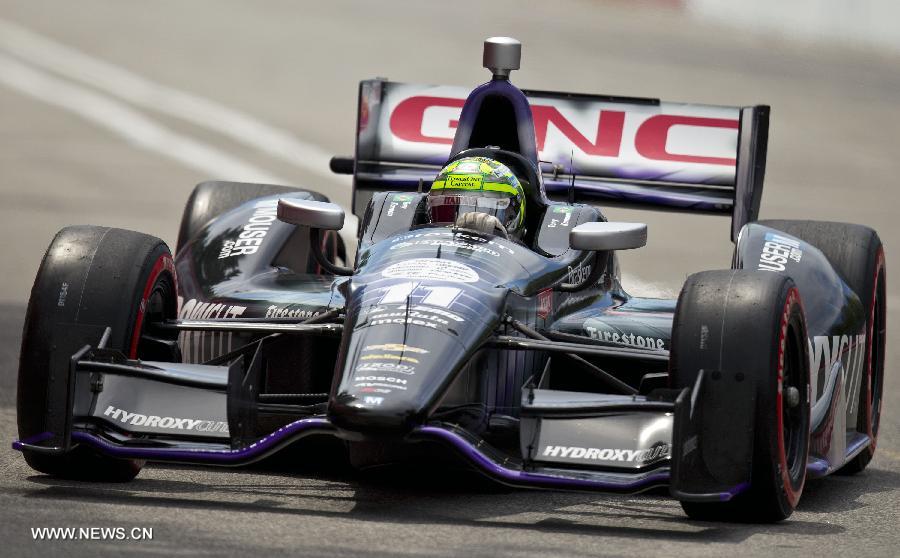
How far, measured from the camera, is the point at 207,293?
9.81m

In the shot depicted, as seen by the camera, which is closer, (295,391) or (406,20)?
(295,391)

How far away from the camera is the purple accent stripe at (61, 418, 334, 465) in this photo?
7316 mm

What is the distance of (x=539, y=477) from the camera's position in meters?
7.23

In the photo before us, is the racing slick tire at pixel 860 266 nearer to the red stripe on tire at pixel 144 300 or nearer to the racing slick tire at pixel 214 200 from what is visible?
the racing slick tire at pixel 214 200

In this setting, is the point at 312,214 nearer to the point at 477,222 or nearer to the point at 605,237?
the point at 477,222

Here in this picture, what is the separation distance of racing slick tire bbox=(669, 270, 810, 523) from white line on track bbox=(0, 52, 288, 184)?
11764 mm

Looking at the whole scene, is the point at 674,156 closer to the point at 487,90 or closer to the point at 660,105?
the point at 660,105

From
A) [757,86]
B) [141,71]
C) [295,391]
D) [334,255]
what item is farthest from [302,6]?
[295,391]

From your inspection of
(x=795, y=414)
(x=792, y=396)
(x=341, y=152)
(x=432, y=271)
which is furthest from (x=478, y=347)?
(x=341, y=152)

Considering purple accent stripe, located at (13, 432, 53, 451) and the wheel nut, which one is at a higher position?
the wheel nut

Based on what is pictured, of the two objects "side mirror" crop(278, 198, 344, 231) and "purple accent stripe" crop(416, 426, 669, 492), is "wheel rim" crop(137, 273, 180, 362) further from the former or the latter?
"purple accent stripe" crop(416, 426, 669, 492)

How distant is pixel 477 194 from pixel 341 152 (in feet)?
41.0

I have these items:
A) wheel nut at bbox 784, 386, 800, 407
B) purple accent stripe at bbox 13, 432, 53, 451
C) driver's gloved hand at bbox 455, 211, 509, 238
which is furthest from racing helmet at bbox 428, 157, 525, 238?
purple accent stripe at bbox 13, 432, 53, 451

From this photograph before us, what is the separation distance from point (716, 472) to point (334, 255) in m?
4.62
